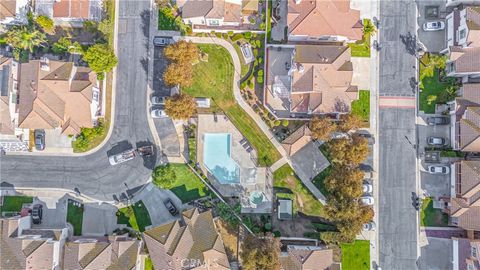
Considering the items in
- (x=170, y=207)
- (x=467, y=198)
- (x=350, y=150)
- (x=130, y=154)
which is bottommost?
(x=170, y=207)

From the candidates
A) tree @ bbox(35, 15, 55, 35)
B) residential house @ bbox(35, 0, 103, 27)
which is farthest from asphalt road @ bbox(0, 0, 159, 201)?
tree @ bbox(35, 15, 55, 35)

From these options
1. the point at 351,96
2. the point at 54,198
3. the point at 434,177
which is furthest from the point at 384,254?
the point at 54,198

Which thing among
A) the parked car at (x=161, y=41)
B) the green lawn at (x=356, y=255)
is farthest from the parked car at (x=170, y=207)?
the green lawn at (x=356, y=255)

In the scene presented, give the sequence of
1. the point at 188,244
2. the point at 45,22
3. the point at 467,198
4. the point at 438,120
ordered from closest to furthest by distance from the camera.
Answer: the point at 188,244 < the point at 467,198 < the point at 45,22 < the point at 438,120

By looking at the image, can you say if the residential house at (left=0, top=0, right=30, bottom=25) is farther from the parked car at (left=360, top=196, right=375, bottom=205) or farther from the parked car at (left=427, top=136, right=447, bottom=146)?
the parked car at (left=427, top=136, right=447, bottom=146)

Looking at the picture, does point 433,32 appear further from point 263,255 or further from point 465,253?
point 263,255

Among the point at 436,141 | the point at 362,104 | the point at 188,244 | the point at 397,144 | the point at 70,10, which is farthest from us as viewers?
the point at 362,104

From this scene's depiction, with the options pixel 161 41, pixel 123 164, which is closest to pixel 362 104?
pixel 161 41
